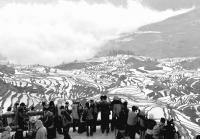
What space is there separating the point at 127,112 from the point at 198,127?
5107 inches

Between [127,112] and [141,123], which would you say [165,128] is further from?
[127,112]

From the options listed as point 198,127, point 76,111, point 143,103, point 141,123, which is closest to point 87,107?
point 76,111

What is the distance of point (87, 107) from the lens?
20.8 metres

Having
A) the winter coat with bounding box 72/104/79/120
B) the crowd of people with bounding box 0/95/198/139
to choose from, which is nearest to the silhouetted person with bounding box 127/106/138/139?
the crowd of people with bounding box 0/95/198/139

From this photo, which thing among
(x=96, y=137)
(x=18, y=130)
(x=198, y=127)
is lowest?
(x=198, y=127)

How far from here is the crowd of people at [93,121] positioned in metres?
16.4

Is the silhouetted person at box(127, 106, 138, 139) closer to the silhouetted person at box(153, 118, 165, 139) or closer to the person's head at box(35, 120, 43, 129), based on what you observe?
the silhouetted person at box(153, 118, 165, 139)

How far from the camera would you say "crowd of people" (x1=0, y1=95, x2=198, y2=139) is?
53.9 ft

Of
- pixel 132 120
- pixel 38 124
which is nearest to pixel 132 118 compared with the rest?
pixel 132 120

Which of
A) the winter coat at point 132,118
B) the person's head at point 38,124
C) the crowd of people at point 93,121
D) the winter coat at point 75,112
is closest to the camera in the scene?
the person's head at point 38,124

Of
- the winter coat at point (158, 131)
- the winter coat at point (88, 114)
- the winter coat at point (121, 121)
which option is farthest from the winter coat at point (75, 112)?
the winter coat at point (158, 131)

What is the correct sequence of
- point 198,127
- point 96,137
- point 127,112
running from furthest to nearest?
point 198,127
point 96,137
point 127,112

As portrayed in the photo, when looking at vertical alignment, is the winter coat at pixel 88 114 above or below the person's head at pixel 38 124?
below

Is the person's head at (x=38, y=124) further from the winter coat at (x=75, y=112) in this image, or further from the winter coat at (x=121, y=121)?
the winter coat at (x=75, y=112)
